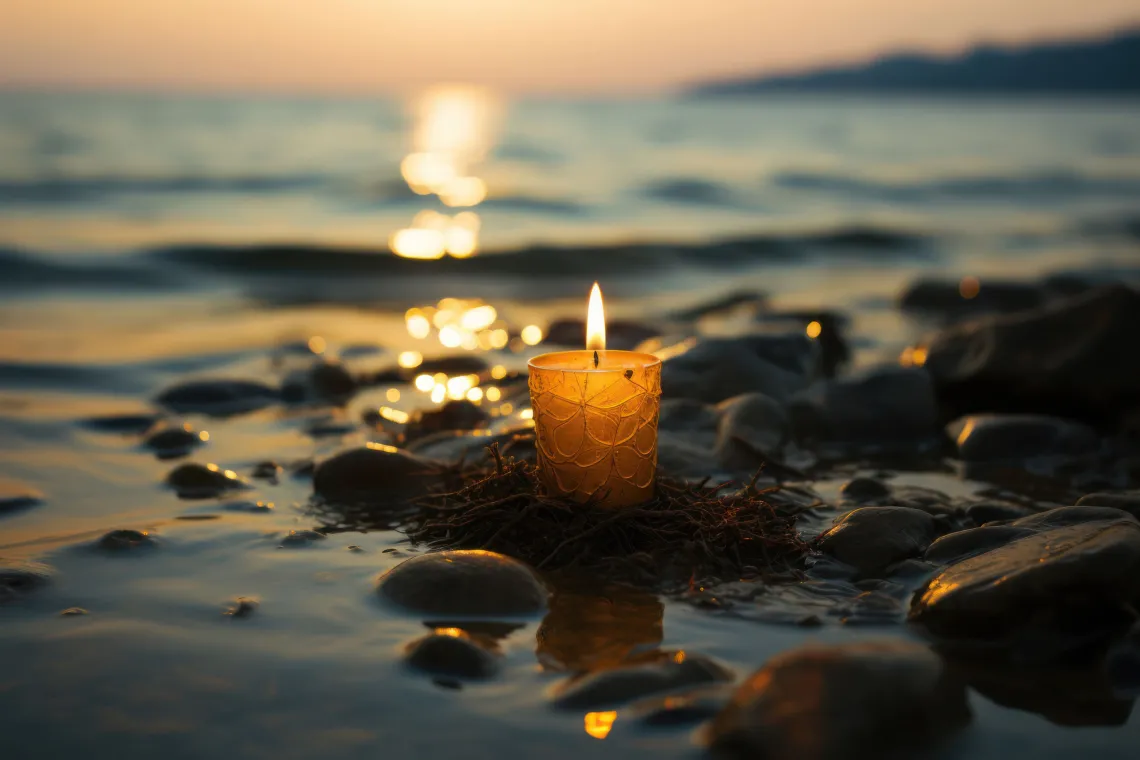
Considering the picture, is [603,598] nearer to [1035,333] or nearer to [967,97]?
[1035,333]

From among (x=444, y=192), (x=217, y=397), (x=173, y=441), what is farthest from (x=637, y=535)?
(x=444, y=192)

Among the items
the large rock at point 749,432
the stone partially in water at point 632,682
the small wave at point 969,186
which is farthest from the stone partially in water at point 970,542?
the small wave at point 969,186

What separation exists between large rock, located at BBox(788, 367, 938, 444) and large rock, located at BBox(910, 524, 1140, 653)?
1993 millimetres

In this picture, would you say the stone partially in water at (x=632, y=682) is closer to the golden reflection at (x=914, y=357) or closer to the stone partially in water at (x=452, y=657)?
the stone partially in water at (x=452, y=657)

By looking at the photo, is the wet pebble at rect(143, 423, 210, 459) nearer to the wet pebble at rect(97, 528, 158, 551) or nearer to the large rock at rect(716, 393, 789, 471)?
the wet pebble at rect(97, 528, 158, 551)

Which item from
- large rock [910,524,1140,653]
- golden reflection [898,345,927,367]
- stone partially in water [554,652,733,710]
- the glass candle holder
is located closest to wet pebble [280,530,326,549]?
the glass candle holder

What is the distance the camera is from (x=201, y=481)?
3.51 metres

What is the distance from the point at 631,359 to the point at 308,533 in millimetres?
1119

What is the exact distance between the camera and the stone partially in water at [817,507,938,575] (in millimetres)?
2689

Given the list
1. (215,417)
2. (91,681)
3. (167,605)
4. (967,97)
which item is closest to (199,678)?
(91,681)

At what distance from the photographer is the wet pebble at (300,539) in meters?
2.96

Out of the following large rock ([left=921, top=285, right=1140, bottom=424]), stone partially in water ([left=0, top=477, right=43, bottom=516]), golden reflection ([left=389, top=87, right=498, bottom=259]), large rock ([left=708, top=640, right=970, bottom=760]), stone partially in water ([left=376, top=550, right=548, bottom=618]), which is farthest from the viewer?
golden reflection ([left=389, top=87, right=498, bottom=259])

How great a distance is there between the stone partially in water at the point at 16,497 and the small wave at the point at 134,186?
11.9 metres

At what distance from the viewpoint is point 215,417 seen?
179 inches
